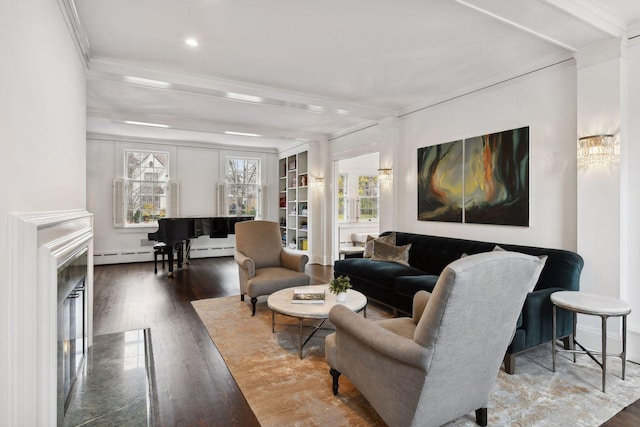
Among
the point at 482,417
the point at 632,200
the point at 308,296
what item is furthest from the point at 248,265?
the point at 632,200

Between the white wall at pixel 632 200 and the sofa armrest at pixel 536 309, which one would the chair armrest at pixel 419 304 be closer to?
the sofa armrest at pixel 536 309

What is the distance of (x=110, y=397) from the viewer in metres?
1.98

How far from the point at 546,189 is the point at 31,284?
4.09 m

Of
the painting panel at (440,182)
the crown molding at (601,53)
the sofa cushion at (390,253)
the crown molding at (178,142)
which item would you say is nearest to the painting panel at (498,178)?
the painting panel at (440,182)

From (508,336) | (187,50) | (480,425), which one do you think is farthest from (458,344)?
(187,50)

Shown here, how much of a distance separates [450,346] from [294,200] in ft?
23.1

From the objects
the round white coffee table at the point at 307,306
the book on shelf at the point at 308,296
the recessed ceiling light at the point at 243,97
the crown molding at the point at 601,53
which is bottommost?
the round white coffee table at the point at 307,306

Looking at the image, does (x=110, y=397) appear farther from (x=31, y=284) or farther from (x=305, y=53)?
(x=305, y=53)

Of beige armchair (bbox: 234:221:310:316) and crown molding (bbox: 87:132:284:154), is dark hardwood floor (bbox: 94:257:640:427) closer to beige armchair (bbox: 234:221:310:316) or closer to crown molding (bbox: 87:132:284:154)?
beige armchair (bbox: 234:221:310:316)

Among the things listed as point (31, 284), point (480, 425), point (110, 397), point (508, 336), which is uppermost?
point (31, 284)

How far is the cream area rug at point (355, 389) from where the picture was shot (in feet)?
6.81

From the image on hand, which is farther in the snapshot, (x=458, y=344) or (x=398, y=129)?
(x=398, y=129)

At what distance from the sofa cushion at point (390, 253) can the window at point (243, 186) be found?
484 cm

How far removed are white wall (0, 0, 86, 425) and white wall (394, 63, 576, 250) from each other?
4.10 metres
